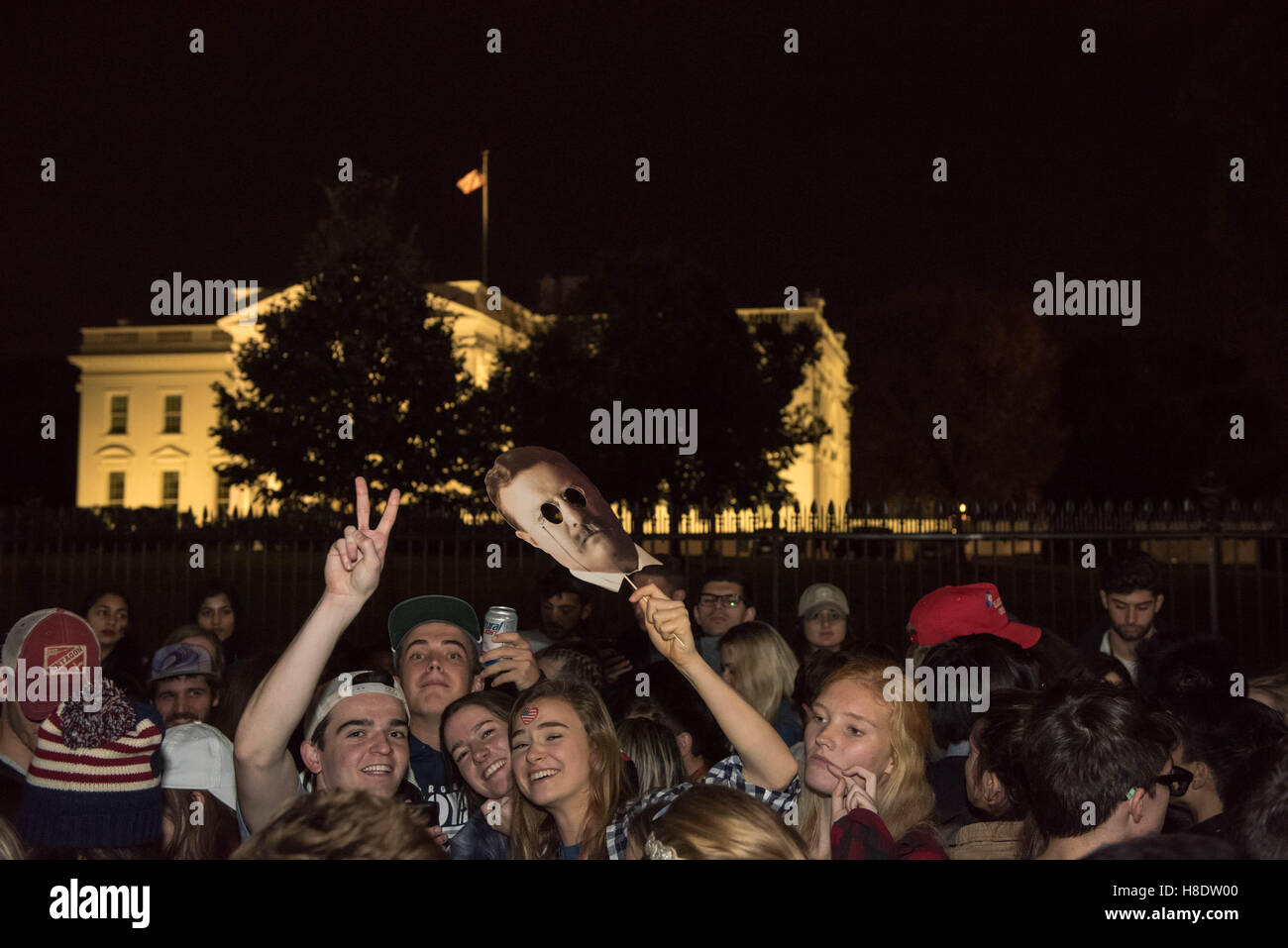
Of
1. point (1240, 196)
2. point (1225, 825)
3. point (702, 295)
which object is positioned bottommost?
point (1225, 825)

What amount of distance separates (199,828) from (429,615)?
141 centimetres

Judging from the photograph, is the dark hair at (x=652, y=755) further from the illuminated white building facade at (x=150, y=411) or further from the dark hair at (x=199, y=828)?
the illuminated white building facade at (x=150, y=411)

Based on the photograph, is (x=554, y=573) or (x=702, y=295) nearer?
(x=554, y=573)

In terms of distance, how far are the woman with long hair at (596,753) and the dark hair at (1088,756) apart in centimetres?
82

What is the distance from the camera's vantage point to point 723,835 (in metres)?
2.65

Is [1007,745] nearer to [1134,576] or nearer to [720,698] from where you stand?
[720,698]

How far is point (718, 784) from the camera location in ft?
10.8

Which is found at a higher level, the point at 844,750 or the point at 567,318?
the point at 567,318

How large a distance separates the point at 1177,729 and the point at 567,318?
106 feet

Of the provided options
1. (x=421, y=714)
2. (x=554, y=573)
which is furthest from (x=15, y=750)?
(x=554, y=573)

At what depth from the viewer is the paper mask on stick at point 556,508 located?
340 cm

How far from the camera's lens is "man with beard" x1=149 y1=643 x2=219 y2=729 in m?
5.62

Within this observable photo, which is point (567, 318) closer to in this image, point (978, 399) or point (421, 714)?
point (978, 399)
